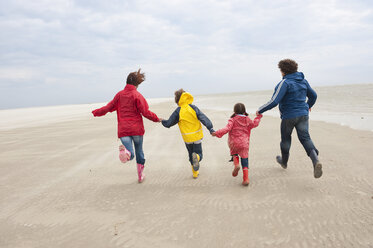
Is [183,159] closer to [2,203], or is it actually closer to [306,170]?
[306,170]

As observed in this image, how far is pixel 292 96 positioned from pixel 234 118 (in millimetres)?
1123

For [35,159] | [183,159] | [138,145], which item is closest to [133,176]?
[138,145]

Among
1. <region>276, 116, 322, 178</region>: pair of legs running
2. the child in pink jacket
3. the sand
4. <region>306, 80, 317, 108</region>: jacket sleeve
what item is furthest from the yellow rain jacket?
<region>306, 80, 317, 108</region>: jacket sleeve

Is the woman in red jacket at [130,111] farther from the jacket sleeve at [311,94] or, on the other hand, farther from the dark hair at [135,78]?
the jacket sleeve at [311,94]

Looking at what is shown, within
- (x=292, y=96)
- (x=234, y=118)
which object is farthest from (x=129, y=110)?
(x=292, y=96)

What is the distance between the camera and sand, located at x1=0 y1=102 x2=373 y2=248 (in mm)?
2854

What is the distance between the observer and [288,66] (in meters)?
4.50

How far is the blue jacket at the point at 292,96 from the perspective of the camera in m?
4.36

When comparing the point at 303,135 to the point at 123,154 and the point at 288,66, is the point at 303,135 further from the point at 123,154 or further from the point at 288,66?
the point at 123,154

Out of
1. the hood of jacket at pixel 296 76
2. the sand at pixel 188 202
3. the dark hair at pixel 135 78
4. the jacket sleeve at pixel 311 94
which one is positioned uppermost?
the dark hair at pixel 135 78

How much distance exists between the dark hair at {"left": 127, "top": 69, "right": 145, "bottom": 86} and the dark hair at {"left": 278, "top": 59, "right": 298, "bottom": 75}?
2.72 meters

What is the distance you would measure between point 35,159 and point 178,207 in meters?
5.29

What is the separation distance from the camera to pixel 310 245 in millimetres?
2588

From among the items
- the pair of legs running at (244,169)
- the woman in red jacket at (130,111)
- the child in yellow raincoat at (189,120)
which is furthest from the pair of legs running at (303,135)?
the woman in red jacket at (130,111)
